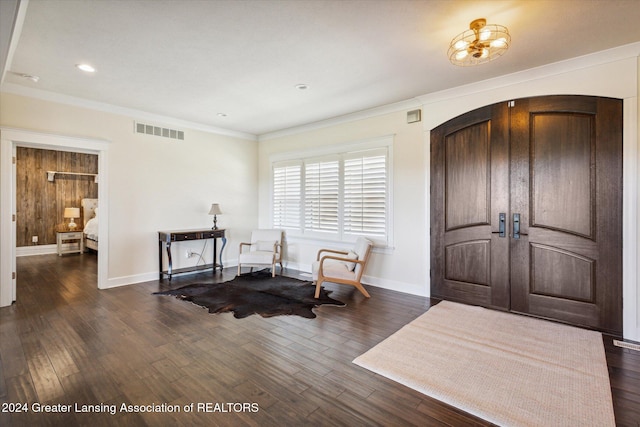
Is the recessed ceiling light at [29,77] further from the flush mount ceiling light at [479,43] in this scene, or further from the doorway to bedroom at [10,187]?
the flush mount ceiling light at [479,43]

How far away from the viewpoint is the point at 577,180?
3.28 meters

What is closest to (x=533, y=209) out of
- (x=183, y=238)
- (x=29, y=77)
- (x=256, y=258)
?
(x=256, y=258)

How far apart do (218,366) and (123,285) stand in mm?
3377

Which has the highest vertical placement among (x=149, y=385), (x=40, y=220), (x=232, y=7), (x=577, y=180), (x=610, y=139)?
(x=232, y=7)

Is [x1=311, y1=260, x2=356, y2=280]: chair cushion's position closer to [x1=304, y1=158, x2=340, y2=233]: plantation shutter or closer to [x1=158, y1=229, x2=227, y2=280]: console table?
[x1=304, y1=158, x2=340, y2=233]: plantation shutter

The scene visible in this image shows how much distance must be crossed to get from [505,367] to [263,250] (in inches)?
176

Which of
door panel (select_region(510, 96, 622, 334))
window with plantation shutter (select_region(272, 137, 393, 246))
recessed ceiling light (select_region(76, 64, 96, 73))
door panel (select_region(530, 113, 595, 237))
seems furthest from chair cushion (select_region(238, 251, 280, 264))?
door panel (select_region(530, 113, 595, 237))

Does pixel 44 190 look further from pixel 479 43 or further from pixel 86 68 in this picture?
pixel 479 43

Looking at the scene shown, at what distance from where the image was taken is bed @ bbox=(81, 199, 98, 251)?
7664 mm

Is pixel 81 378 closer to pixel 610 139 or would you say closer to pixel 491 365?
pixel 491 365

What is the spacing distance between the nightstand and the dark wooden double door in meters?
8.68

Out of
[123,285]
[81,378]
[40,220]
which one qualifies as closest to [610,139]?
[81,378]

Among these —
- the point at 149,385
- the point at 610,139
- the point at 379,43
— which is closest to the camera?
the point at 149,385

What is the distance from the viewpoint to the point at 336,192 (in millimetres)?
5480
